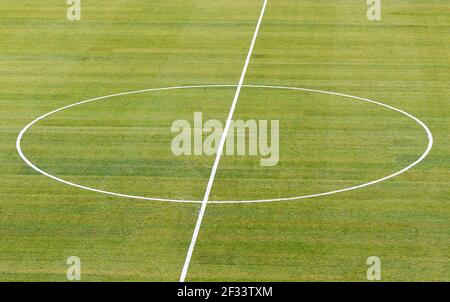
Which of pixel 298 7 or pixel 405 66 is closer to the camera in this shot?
pixel 405 66

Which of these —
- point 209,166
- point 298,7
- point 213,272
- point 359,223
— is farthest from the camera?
point 298,7

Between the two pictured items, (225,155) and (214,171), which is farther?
(225,155)

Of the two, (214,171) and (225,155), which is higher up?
(225,155)

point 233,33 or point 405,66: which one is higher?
point 233,33

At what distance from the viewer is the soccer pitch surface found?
2134 centimetres

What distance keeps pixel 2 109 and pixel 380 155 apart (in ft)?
35.0

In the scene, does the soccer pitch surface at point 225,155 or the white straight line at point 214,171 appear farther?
the soccer pitch surface at point 225,155

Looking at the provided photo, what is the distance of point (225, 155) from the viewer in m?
26.5

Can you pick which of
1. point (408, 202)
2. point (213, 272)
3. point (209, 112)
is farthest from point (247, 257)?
point (209, 112)

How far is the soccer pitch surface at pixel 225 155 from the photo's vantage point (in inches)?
840

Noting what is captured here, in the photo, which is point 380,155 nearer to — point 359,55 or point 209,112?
point 209,112

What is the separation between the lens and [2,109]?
30.2 metres

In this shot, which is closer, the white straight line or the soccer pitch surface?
the white straight line

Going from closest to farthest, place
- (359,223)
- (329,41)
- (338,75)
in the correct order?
(359,223)
(338,75)
(329,41)
